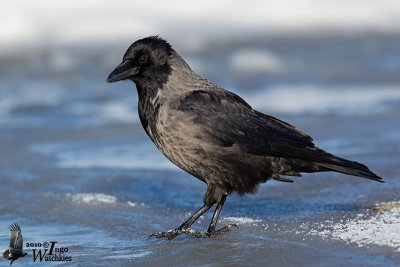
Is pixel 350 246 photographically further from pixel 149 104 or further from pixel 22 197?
pixel 22 197

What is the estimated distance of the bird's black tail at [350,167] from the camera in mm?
5707

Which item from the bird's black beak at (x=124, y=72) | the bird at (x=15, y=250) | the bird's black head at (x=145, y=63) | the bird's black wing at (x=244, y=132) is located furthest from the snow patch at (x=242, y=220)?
the bird at (x=15, y=250)

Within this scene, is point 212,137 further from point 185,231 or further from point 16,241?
point 16,241

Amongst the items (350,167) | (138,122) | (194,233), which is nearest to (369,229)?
(350,167)

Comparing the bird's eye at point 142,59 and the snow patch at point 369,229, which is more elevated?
the bird's eye at point 142,59

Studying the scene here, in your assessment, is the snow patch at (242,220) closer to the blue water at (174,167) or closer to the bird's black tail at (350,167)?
the blue water at (174,167)

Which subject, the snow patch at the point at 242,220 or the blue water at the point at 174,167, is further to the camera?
the snow patch at the point at 242,220

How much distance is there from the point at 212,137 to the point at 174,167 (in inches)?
106

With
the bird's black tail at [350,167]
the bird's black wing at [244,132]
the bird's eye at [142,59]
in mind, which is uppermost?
the bird's eye at [142,59]

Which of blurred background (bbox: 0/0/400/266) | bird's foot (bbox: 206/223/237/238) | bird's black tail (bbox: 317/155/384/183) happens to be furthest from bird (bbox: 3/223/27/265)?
bird's black tail (bbox: 317/155/384/183)

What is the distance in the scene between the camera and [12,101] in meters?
12.2

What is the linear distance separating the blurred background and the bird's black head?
1.03 meters

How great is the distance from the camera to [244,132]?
235 inches

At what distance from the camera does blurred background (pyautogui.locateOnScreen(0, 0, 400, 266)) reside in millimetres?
6262
